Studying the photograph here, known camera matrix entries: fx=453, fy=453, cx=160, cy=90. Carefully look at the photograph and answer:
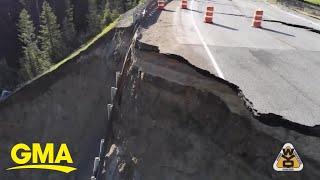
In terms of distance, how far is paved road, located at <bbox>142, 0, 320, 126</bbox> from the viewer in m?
9.66

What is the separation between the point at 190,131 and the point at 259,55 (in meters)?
4.53

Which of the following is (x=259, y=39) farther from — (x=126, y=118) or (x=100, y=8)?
(x=100, y=8)

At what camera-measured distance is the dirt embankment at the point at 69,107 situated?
2310cm

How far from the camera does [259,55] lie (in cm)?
1419

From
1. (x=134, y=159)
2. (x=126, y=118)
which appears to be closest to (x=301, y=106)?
(x=134, y=159)

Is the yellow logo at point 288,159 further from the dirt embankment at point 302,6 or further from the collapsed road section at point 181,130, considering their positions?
the dirt embankment at point 302,6

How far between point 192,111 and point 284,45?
624 centimetres

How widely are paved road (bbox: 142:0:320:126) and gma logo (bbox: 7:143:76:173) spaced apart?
8801 millimetres

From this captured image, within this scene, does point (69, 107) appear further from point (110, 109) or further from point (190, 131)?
point (190, 131)

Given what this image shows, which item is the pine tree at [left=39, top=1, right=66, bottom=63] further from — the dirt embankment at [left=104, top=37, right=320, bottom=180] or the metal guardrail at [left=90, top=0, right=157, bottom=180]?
the dirt embankment at [left=104, top=37, right=320, bottom=180]

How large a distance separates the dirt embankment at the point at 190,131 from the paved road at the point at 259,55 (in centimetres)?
37

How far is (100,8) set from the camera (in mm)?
71562

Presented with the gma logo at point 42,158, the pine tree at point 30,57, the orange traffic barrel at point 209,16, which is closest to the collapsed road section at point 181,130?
the gma logo at point 42,158

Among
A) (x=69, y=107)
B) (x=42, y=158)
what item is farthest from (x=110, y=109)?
(x=69, y=107)
